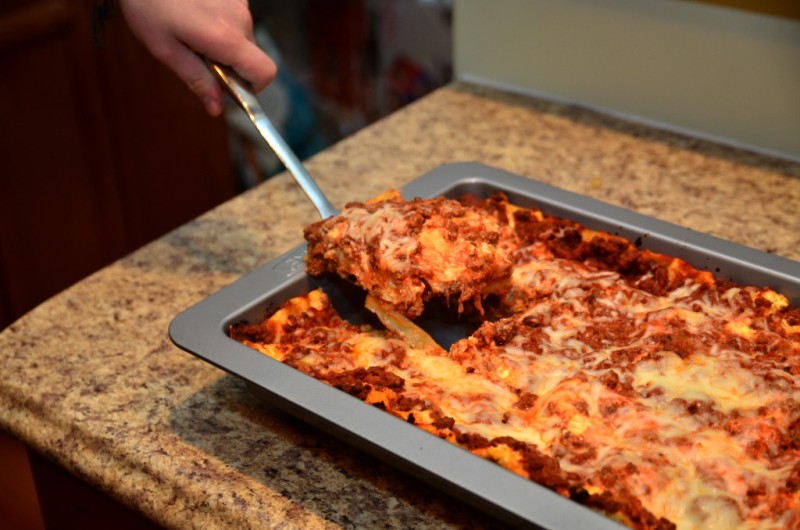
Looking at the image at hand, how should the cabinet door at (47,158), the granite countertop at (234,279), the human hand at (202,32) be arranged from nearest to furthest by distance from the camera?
the granite countertop at (234,279) < the human hand at (202,32) < the cabinet door at (47,158)

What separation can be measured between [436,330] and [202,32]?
1.41 feet

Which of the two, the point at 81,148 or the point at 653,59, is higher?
the point at 653,59

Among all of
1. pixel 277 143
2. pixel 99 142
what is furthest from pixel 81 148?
pixel 277 143

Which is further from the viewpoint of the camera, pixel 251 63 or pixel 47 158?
pixel 47 158

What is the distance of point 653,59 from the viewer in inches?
56.7

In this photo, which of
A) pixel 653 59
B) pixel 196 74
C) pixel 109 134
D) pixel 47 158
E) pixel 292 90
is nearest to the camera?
pixel 196 74

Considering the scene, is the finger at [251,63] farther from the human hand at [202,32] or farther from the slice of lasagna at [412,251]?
the slice of lasagna at [412,251]

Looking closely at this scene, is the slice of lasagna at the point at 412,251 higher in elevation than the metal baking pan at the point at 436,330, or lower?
higher

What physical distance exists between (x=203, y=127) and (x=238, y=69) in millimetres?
1180

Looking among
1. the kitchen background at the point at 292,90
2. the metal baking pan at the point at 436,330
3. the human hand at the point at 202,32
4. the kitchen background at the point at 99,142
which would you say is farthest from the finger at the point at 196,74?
the kitchen background at the point at 99,142

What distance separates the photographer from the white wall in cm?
134

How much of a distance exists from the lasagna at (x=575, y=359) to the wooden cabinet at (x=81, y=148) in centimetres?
106

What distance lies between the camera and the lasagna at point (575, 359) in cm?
75

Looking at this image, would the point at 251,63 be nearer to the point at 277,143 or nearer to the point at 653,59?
the point at 277,143
